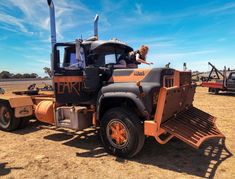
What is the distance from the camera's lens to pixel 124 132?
512cm

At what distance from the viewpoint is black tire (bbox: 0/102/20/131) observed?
772 cm

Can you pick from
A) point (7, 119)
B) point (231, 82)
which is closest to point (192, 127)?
point (7, 119)

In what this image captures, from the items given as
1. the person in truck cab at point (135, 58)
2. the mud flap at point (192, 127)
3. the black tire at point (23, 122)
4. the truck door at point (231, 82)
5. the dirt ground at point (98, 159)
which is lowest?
the dirt ground at point (98, 159)

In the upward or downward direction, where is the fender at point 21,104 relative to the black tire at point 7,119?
upward

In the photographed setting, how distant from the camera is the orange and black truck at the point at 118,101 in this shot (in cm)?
486

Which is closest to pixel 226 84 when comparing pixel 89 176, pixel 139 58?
pixel 139 58

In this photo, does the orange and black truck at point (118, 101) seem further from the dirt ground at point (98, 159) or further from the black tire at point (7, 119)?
the black tire at point (7, 119)

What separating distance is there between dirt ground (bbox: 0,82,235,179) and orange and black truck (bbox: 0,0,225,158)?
0.41m

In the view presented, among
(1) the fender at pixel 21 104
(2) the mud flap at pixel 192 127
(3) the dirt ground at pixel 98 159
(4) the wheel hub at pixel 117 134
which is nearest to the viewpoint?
(3) the dirt ground at pixel 98 159

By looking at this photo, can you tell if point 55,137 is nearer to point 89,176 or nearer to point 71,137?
point 71,137

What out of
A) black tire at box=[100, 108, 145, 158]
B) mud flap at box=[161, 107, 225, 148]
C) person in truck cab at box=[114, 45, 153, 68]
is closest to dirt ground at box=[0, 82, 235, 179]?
black tire at box=[100, 108, 145, 158]

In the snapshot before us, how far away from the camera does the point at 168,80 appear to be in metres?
5.29

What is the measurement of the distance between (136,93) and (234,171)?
2.29m

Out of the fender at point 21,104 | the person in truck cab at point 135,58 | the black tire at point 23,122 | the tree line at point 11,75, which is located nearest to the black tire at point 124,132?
the person in truck cab at point 135,58
